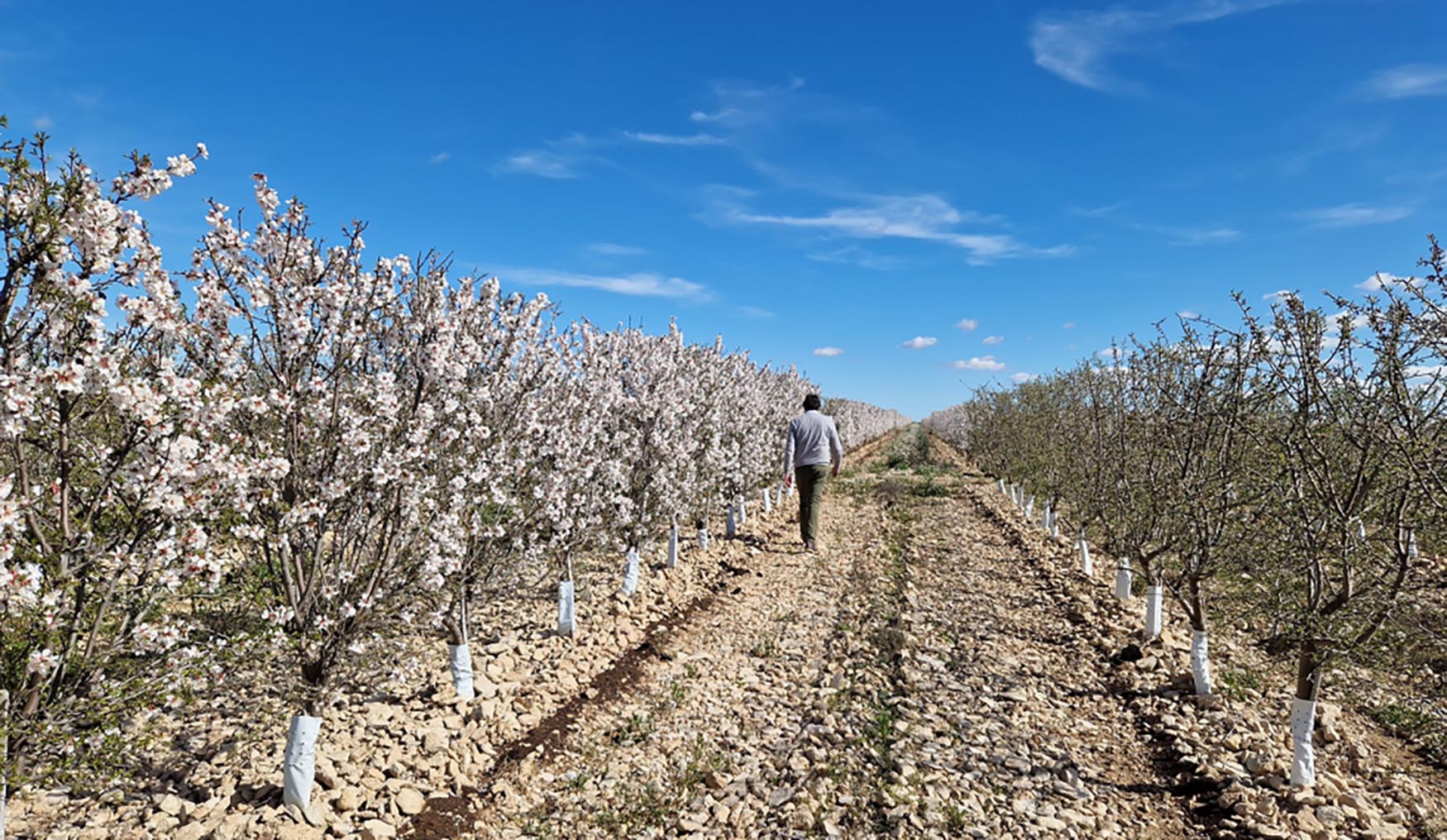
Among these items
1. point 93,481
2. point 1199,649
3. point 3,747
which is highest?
point 93,481

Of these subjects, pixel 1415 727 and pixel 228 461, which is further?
pixel 1415 727

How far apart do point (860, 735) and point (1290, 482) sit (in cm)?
430

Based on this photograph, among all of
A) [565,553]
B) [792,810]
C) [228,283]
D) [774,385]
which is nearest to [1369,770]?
[792,810]

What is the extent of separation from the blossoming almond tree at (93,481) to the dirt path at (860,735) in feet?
8.35

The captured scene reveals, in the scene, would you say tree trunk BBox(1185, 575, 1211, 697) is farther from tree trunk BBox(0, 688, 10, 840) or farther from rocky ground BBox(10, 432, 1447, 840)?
tree trunk BBox(0, 688, 10, 840)

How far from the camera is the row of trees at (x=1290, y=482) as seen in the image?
4828 millimetres

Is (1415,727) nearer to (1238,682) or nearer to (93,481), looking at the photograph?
(1238,682)

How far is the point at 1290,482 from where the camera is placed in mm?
6086

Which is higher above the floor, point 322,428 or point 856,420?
point 856,420

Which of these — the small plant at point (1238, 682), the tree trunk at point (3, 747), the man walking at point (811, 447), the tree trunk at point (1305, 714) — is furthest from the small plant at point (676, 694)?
the man walking at point (811, 447)

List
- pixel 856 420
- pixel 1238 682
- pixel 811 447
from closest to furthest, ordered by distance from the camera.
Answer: pixel 1238 682 → pixel 811 447 → pixel 856 420

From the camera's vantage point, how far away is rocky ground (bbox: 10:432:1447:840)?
501 cm

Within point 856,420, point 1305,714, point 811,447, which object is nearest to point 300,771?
point 1305,714

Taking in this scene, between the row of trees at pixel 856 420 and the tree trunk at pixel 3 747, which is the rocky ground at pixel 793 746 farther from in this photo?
the row of trees at pixel 856 420
